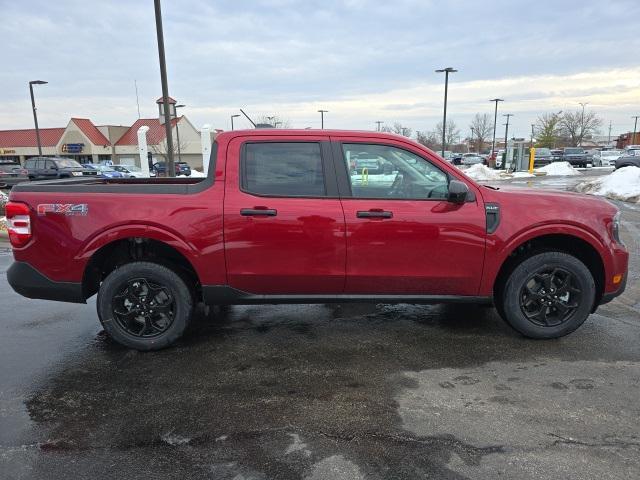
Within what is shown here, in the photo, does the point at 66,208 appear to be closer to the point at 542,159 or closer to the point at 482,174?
the point at 482,174

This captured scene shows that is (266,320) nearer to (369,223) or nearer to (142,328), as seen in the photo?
(142,328)

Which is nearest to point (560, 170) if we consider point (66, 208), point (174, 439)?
point (66, 208)

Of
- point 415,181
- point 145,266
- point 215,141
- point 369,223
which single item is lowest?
point 145,266

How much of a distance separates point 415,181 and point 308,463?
94.8 inches

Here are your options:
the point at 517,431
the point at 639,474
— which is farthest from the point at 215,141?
the point at 639,474

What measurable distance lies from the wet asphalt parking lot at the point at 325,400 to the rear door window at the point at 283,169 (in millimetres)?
1388

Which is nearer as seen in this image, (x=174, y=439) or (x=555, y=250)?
(x=174, y=439)

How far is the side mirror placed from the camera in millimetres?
3840

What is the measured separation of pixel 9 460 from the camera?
267 centimetres

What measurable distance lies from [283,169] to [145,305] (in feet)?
5.46

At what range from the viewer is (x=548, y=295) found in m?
4.23

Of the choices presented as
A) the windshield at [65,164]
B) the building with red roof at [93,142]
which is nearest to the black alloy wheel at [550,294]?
the windshield at [65,164]

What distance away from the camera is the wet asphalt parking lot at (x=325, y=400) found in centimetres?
263

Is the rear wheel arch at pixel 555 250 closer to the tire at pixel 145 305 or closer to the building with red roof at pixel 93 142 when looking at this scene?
the tire at pixel 145 305
